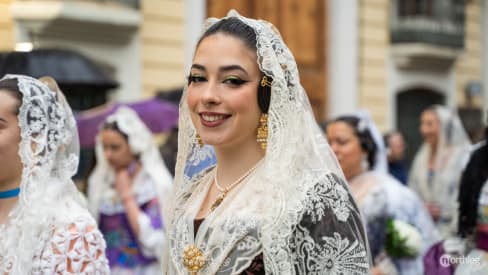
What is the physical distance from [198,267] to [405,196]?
9.40ft

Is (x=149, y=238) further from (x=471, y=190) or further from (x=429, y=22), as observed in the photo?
(x=429, y=22)

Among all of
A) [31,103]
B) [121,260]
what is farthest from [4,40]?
[31,103]

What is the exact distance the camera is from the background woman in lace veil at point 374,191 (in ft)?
16.9

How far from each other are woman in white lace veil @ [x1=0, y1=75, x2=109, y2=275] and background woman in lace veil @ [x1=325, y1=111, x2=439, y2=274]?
2269mm

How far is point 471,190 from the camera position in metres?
4.48

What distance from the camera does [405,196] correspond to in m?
5.37

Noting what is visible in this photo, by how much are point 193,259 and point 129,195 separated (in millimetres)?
3219

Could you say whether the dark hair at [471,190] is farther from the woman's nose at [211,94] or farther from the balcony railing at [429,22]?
the balcony railing at [429,22]

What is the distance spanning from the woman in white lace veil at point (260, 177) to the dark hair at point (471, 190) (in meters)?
1.72

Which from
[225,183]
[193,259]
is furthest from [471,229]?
[193,259]

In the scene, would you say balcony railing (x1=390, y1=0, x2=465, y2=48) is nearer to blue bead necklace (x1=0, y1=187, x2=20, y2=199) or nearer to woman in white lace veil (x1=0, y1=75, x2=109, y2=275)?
woman in white lace veil (x1=0, y1=75, x2=109, y2=275)

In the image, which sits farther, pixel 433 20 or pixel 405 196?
pixel 433 20

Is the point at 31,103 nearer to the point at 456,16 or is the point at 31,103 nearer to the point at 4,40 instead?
→ the point at 4,40

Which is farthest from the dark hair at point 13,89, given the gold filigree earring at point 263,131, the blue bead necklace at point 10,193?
the gold filigree earring at point 263,131
